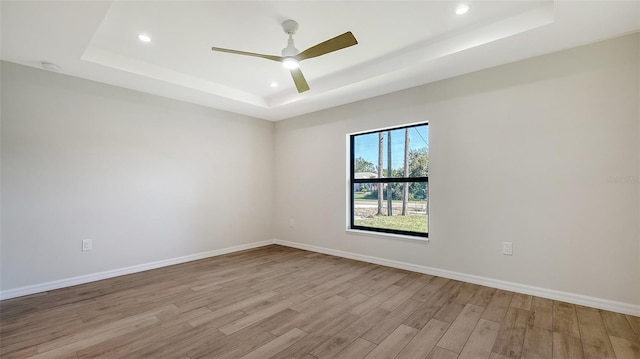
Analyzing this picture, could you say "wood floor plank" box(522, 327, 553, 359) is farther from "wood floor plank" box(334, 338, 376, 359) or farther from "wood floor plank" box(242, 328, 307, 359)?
"wood floor plank" box(242, 328, 307, 359)

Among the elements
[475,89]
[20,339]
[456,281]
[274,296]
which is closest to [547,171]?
[475,89]

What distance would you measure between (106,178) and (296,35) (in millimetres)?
2863

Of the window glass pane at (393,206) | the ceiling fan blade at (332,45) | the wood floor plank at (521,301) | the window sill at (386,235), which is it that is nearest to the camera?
the ceiling fan blade at (332,45)

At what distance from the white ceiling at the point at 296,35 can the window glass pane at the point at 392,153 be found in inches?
26.7

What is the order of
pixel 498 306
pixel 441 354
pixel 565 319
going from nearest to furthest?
pixel 441 354 < pixel 565 319 < pixel 498 306

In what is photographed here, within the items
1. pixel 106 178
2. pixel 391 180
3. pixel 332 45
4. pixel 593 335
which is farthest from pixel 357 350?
pixel 106 178

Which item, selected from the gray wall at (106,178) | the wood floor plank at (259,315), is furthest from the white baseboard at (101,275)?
the wood floor plank at (259,315)

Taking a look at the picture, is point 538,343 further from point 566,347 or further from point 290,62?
point 290,62

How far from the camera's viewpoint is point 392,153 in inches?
161

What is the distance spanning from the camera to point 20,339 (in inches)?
80.3

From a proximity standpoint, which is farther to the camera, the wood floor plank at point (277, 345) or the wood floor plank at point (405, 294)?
the wood floor plank at point (405, 294)

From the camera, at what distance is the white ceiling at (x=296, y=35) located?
221 cm

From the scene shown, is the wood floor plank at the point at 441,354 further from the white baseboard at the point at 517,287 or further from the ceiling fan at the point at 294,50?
the ceiling fan at the point at 294,50

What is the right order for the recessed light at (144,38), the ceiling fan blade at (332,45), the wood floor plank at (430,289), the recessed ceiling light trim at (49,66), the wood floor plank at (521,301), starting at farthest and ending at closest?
1. the recessed ceiling light trim at (49,66)
2. the wood floor plank at (430,289)
3. the recessed light at (144,38)
4. the wood floor plank at (521,301)
5. the ceiling fan blade at (332,45)
